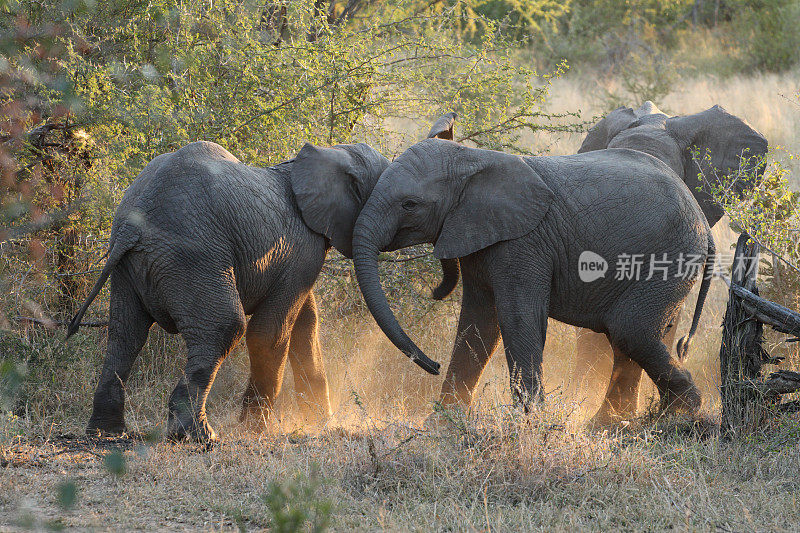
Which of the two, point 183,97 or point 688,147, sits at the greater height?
point 183,97

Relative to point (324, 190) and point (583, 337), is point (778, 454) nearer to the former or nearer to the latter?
point (583, 337)

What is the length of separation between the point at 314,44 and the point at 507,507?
15.0 ft

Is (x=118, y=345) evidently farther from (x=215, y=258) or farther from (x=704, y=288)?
(x=704, y=288)

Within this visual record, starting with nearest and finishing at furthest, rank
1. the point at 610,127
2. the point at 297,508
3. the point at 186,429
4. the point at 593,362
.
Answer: the point at 297,508 → the point at 186,429 → the point at 593,362 → the point at 610,127

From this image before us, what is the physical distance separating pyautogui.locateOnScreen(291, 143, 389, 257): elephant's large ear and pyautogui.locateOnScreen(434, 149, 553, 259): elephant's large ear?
0.67 metres

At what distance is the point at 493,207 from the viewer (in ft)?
18.6

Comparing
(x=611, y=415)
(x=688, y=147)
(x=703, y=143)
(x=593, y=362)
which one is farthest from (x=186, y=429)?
(x=703, y=143)

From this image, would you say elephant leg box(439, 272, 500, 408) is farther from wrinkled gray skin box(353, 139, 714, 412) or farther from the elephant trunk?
the elephant trunk

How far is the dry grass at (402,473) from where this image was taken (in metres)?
4.23

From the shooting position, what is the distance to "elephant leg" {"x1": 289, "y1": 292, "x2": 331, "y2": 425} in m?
6.32

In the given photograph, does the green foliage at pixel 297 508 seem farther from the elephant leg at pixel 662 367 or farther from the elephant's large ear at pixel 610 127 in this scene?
the elephant's large ear at pixel 610 127

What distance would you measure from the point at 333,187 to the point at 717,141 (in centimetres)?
339

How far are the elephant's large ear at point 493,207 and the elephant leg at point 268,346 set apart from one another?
41.7 inches

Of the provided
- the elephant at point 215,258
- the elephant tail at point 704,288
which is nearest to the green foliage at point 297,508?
the elephant at point 215,258
